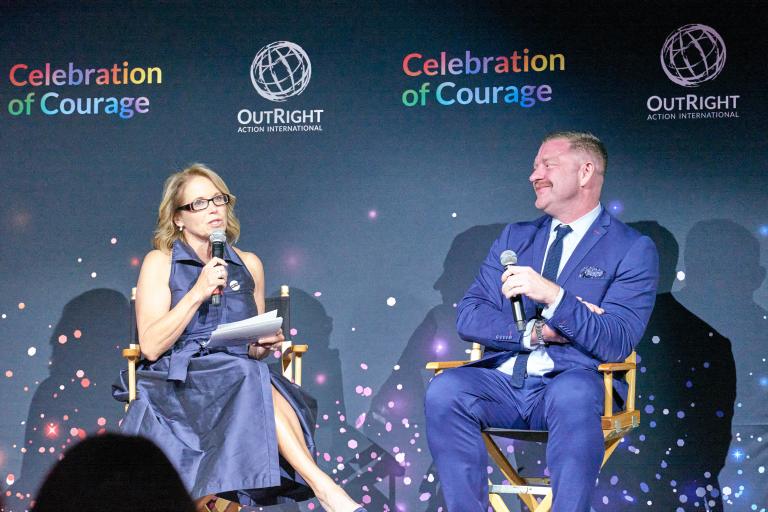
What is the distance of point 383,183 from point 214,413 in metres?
1.51

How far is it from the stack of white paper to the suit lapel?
3.23ft

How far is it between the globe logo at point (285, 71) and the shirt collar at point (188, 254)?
107cm

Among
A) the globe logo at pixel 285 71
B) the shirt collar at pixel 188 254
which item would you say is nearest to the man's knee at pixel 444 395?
the shirt collar at pixel 188 254

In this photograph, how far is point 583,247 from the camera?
3.44m

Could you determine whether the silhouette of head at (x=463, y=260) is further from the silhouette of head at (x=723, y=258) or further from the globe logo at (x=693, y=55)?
the globe logo at (x=693, y=55)

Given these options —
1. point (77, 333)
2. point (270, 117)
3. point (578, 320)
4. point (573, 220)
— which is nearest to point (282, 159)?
point (270, 117)

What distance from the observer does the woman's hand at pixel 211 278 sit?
3271 millimetres

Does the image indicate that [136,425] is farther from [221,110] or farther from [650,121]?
[650,121]

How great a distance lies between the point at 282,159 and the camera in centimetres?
450

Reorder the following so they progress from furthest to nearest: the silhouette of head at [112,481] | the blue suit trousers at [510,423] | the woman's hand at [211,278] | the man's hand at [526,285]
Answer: the woman's hand at [211,278] → the man's hand at [526,285] → the blue suit trousers at [510,423] → the silhouette of head at [112,481]

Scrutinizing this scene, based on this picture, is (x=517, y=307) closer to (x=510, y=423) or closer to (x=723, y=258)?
(x=510, y=423)

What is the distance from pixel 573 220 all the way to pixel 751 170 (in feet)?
3.53

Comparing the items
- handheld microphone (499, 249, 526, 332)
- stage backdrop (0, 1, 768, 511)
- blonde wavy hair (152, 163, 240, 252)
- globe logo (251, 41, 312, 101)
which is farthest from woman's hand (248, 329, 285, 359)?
globe logo (251, 41, 312, 101)

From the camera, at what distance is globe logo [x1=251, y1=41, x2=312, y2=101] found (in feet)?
14.9
